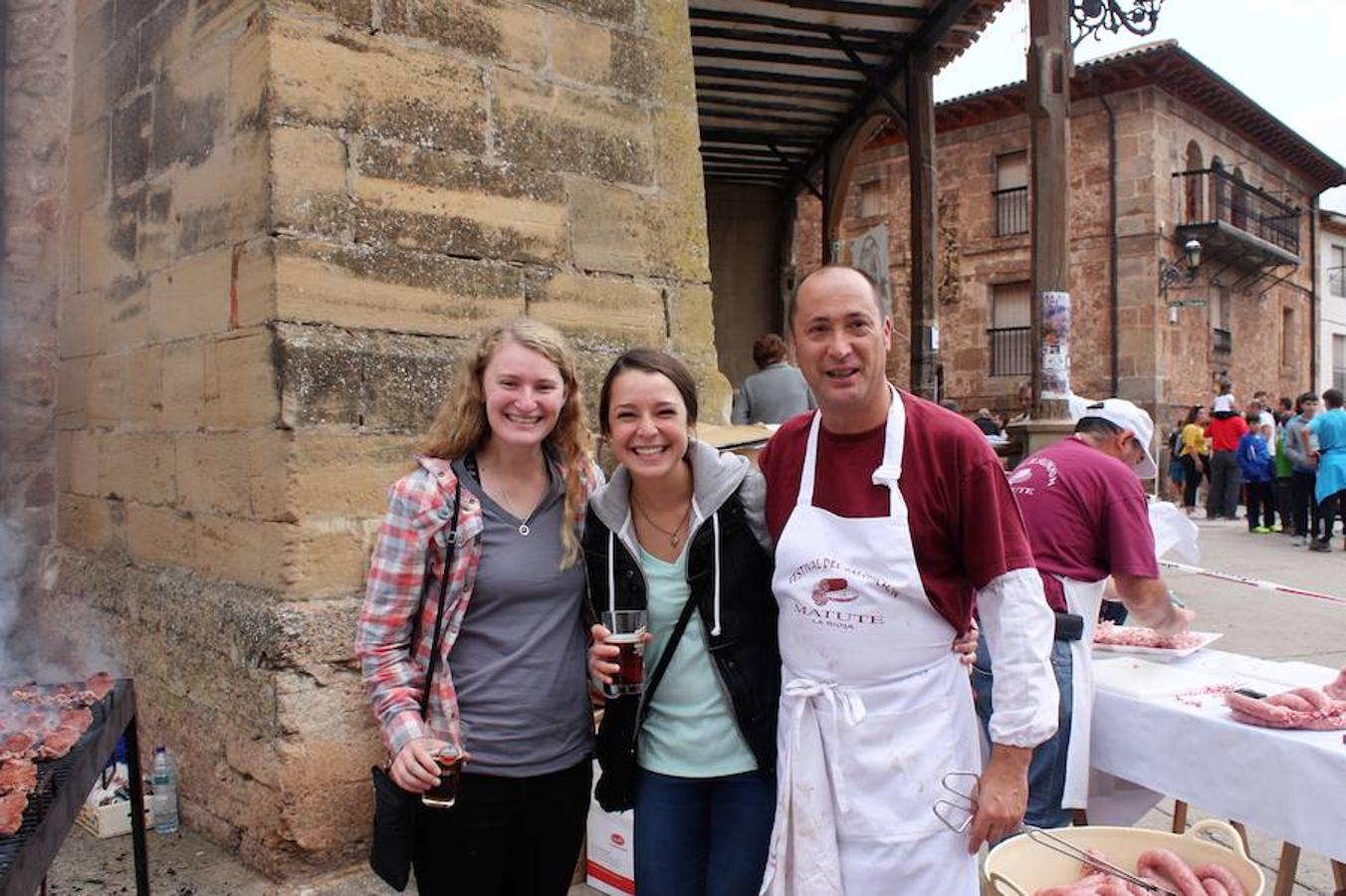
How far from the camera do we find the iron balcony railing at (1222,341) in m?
21.9

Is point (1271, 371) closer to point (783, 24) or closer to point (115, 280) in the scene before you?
point (783, 24)

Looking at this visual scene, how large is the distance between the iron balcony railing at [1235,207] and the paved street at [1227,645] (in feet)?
26.9

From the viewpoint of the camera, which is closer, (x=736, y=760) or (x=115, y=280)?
(x=736, y=760)

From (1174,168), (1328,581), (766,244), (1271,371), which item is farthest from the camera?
(1271,371)

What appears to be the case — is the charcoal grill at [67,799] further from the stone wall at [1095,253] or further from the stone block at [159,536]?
the stone wall at [1095,253]

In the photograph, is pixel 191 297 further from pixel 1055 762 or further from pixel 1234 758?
pixel 1234 758

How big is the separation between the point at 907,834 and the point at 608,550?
2.84ft

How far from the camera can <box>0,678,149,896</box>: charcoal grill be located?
78.3 inches

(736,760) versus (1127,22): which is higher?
(1127,22)

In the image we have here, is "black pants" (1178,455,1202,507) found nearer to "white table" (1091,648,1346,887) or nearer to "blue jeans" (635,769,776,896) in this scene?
"white table" (1091,648,1346,887)

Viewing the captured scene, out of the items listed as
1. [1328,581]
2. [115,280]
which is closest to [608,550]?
[115,280]

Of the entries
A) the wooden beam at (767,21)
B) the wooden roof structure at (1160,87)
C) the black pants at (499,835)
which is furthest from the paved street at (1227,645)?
the wooden roof structure at (1160,87)

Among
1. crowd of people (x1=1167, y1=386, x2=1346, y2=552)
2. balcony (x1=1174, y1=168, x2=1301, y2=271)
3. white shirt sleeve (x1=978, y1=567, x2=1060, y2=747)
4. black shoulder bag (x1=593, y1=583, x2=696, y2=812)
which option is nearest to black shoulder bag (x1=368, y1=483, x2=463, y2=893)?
black shoulder bag (x1=593, y1=583, x2=696, y2=812)

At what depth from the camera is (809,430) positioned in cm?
236
